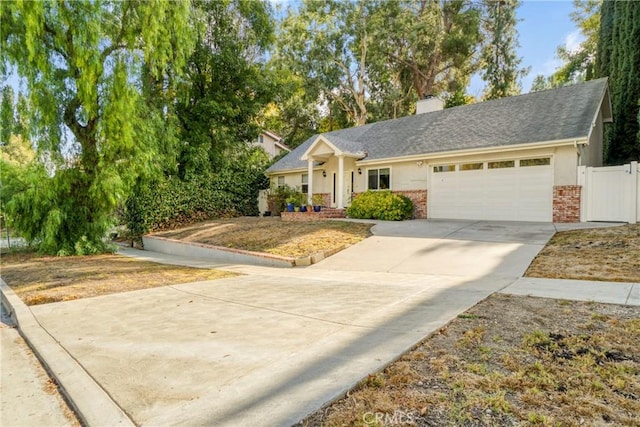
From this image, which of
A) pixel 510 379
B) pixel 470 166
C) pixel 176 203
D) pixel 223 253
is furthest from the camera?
pixel 176 203

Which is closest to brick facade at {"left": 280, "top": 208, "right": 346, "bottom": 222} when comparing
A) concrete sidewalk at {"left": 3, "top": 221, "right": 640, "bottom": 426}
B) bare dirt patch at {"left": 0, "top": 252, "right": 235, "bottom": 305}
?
bare dirt patch at {"left": 0, "top": 252, "right": 235, "bottom": 305}

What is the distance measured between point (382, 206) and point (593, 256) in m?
8.08

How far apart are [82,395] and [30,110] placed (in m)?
11.7

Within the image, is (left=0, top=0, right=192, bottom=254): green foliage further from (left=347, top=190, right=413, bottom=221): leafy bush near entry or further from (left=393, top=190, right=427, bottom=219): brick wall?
(left=393, top=190, right=427, bottom=219): brick wall

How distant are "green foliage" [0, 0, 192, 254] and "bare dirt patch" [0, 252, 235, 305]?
1.79m

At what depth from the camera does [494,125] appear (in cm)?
1460

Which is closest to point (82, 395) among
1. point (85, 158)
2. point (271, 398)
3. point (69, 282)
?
point (271, 398)

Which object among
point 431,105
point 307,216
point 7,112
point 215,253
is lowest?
point 215,253

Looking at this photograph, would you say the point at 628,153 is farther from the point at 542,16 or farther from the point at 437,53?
the point at 437,53

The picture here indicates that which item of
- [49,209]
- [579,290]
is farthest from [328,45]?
[579,290]

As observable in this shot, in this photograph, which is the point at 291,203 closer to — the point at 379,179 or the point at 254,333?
the point at 379,179

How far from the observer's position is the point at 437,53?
29.6 m

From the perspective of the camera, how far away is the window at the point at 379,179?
652 inches

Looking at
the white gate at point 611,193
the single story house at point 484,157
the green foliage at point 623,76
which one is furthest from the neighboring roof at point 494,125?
the green foliage at point 623,76
